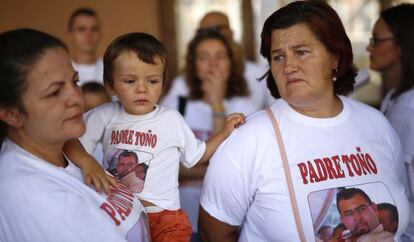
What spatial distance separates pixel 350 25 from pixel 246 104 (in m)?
3.32

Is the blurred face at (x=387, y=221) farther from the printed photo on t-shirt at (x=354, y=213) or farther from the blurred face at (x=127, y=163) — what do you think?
the blurred face at (x=127, y=163)

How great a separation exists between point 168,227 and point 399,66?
1.71m

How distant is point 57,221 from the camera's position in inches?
58.2

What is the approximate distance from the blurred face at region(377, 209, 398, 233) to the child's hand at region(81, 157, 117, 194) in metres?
1.04

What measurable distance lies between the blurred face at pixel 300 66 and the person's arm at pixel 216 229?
581 millimetres

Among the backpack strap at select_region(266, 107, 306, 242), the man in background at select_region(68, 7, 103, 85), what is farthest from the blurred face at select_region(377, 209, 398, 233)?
the man in background at select_region(68, 7, 103, 85)

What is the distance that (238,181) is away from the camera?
1.97 meters

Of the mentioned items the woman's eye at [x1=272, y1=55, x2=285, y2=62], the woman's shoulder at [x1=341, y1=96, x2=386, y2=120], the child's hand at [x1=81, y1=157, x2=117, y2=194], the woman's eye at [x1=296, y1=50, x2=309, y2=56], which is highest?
the woman's eye at [x1=296, y1=50, x2=309, y2=56]

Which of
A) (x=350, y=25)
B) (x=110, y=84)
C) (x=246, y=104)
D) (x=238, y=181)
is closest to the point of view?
(x=238, y=181)

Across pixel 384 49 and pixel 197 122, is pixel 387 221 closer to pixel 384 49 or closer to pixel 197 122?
pixel 384 49

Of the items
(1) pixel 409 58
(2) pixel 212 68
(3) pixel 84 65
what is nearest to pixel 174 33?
(3) pixel 84 65

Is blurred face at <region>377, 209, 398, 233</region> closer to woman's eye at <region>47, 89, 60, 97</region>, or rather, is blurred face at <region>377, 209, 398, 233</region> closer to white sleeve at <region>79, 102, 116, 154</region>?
white sleeve at <region>79, 102, 116, 154</region>

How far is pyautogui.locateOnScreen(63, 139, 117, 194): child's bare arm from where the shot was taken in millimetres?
1711

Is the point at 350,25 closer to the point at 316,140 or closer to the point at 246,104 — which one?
the point at 246,104
